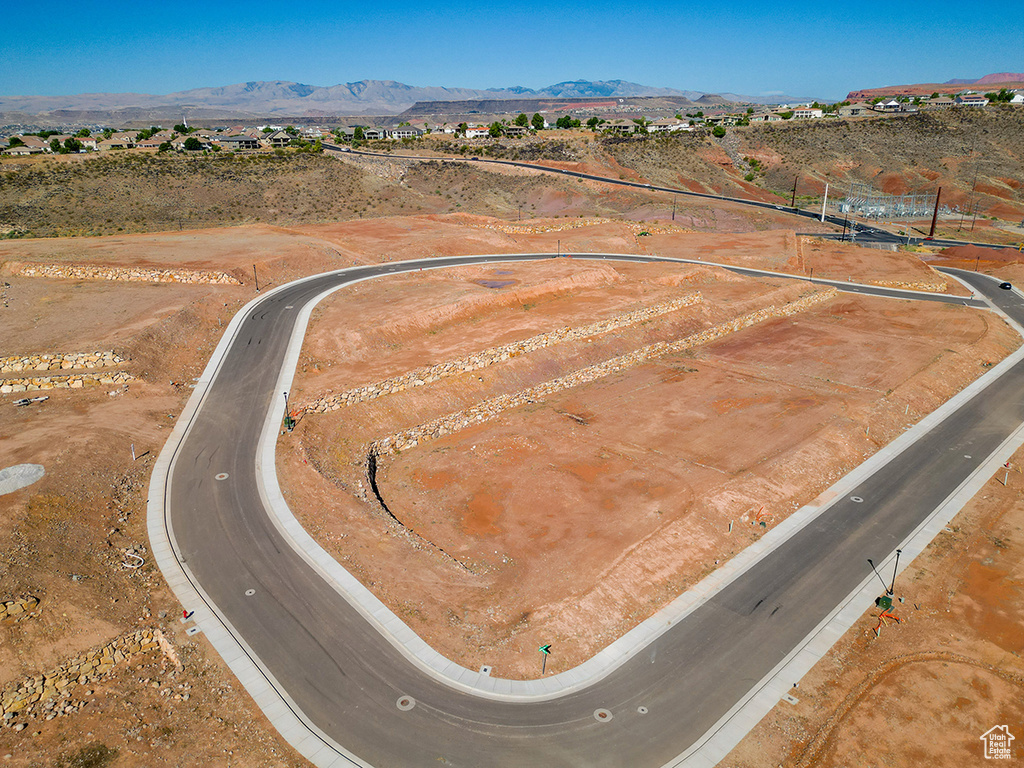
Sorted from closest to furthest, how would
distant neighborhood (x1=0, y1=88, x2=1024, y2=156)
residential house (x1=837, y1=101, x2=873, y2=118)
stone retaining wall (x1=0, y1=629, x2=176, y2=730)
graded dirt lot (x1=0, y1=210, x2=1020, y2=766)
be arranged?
1. stone retaining wall (x1=0, y1=629, x2=176, y2=730)
2. graded dirt lot (x1=0, y1=210, x2=1020, y2=766)
3. distant neighborhood (x1=0, y1=88, x2=1024, y2=156)
4. residential house (x1=837, y1=101, x2=873, y2=118)

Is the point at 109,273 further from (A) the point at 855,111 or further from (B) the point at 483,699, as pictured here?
(A) the point at 855,111

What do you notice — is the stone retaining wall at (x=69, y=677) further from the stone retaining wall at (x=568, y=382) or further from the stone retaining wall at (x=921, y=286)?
the stone retaining wall at (x=921, y=286)

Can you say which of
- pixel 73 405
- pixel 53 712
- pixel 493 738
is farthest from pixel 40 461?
pixel 493 738

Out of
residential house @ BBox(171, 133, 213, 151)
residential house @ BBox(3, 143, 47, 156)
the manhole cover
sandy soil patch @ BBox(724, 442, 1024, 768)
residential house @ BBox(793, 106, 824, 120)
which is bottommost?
sandy soil patch @ BBox(724, 442, 1024, 768)

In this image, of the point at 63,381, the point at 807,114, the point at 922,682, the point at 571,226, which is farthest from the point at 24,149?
the point at 807,114

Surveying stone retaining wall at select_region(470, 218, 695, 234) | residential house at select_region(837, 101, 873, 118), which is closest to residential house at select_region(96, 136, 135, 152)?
stone retaining wall at select_region(470, 218, 695, 234)

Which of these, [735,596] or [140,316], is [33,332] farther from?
[735,596]

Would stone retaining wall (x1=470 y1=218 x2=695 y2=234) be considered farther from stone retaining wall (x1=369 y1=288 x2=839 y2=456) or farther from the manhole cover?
the manhole cover
